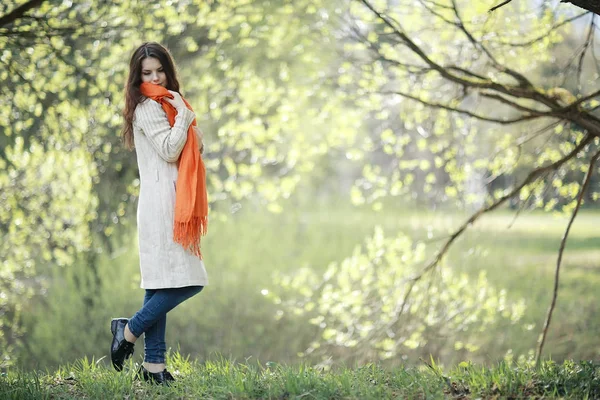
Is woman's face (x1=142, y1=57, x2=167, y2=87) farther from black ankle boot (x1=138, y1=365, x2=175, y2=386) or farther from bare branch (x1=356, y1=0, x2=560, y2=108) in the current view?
bare branch (x1=356, y1=0, x2=560, y2=108)

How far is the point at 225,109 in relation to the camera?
824 centimetres

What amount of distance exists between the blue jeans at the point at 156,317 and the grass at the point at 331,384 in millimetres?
146

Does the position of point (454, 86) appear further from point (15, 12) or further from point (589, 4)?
point (15, 12)

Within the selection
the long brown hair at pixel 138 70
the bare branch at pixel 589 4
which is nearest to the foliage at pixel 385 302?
the long brown hair at pixel 138 70

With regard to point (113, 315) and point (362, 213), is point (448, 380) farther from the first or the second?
point (362, 213)

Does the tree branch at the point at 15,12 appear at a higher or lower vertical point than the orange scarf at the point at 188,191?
higher

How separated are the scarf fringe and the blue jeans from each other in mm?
189

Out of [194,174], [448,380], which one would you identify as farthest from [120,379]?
[448,380]

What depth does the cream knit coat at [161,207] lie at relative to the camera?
3.35m

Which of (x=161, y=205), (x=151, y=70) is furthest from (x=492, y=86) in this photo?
(x=161, y=205)

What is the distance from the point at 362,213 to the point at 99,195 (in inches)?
423

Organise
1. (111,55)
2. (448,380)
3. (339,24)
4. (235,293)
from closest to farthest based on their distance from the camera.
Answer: (448,380) < (339,24) < (111,55) < (235,293)

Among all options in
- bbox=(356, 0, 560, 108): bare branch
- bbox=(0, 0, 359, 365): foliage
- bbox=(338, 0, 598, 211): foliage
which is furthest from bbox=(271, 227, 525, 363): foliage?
bbox=(356, 0, 560, 108): bare branch

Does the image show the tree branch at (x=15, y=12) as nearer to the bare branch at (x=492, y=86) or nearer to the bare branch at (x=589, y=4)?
the bare branch at (x=492, y=86)
